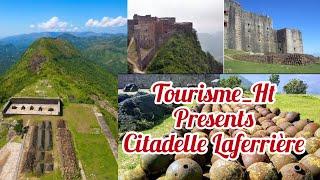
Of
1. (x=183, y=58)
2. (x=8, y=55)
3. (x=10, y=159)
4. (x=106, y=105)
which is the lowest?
(x=10, y=159)

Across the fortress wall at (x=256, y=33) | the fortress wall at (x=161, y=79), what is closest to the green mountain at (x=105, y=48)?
the fortress wall at (x=256, y=33)

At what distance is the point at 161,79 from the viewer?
22.1 metres

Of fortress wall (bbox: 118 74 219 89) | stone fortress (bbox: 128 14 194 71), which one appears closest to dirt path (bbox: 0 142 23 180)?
stone fortress (bbox: 128 14 194 71)

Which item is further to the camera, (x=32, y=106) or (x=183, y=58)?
(x=32, y=106)

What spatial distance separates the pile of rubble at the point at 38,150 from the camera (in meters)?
38.1

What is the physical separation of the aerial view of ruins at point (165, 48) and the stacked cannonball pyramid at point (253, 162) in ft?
20.9

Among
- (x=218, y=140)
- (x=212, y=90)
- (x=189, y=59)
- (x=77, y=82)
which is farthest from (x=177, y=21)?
(x=77, y=82)

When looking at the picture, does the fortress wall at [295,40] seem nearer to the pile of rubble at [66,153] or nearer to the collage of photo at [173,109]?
the collage of photo at [173,109]

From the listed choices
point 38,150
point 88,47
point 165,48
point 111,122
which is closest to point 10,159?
point 38,150

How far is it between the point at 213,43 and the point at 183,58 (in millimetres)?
1767

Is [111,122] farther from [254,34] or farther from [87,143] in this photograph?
[254,34]

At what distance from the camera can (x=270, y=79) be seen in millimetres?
22609

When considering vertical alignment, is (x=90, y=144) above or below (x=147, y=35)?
below

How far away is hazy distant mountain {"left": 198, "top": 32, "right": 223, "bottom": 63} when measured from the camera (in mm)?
27531
